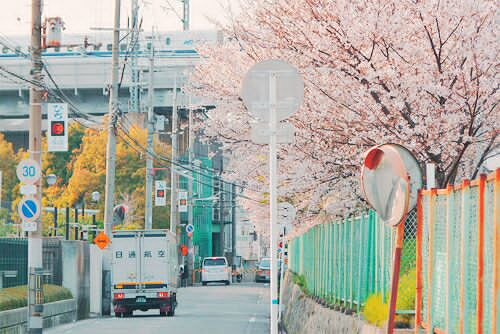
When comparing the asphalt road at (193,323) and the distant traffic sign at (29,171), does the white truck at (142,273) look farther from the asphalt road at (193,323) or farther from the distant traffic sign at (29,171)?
the distant traffic sign at (29,171)

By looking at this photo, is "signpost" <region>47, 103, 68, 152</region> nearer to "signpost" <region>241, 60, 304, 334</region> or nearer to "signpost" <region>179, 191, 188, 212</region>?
"signpost" <region>241, 60, 304, 334</region>

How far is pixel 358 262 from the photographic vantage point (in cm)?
1686

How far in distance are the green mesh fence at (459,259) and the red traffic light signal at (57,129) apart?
51.9 feet

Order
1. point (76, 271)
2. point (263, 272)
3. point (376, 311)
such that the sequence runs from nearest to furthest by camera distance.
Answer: point (376, 311) → point (76, 271) → point (263, 272)

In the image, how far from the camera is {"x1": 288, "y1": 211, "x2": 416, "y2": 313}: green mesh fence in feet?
44.7

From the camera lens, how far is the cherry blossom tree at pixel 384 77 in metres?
16.2

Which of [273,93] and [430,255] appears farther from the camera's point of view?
[273,93]

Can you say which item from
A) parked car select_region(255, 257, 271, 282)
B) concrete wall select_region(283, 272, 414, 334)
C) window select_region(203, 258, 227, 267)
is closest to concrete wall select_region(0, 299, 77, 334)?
concrete wall select_region(283, 272, 414, 334)

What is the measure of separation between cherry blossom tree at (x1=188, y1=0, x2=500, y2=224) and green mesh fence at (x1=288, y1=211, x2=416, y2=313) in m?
1.41

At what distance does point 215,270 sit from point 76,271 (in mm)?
35429

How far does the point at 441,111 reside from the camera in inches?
653

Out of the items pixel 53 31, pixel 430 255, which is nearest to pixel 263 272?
pixel 53 31

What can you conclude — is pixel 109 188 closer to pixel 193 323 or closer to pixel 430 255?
pixel 193 323

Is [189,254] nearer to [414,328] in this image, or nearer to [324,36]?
[324,36]
